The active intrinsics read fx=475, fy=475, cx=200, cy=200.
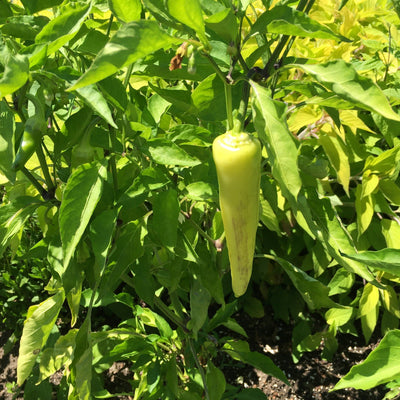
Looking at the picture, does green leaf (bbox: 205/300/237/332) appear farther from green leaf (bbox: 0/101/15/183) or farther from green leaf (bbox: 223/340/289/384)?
green leaf (bbox: 0/101/15/183)

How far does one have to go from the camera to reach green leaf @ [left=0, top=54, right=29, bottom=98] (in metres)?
0.56

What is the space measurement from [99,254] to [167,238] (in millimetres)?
126

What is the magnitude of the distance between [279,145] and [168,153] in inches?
10.7

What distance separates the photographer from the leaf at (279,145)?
536 mm

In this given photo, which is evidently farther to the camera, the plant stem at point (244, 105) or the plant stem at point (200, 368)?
the plant stem at point (200, 368)

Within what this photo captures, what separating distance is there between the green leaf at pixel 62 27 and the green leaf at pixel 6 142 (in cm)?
11

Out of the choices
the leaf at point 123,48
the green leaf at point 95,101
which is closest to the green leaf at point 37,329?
the green leaf at point 95,101

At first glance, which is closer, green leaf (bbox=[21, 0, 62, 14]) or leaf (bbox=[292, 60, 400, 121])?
leaf (bbox=[292, 60, 400, 121])

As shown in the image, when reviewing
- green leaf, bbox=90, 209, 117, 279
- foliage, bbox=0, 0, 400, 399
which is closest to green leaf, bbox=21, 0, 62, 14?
foliage, bbox=0, 0, 400, 399

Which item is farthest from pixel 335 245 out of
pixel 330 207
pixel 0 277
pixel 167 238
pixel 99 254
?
pixel 0 277

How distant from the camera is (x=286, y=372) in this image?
179 cm

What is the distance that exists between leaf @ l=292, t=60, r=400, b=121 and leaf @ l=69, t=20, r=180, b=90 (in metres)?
0.21

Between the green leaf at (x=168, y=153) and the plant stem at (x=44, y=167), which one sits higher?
the green leaf at (x=168, y=153)

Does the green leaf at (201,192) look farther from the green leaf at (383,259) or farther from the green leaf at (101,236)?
the green leaf at (383,259)
